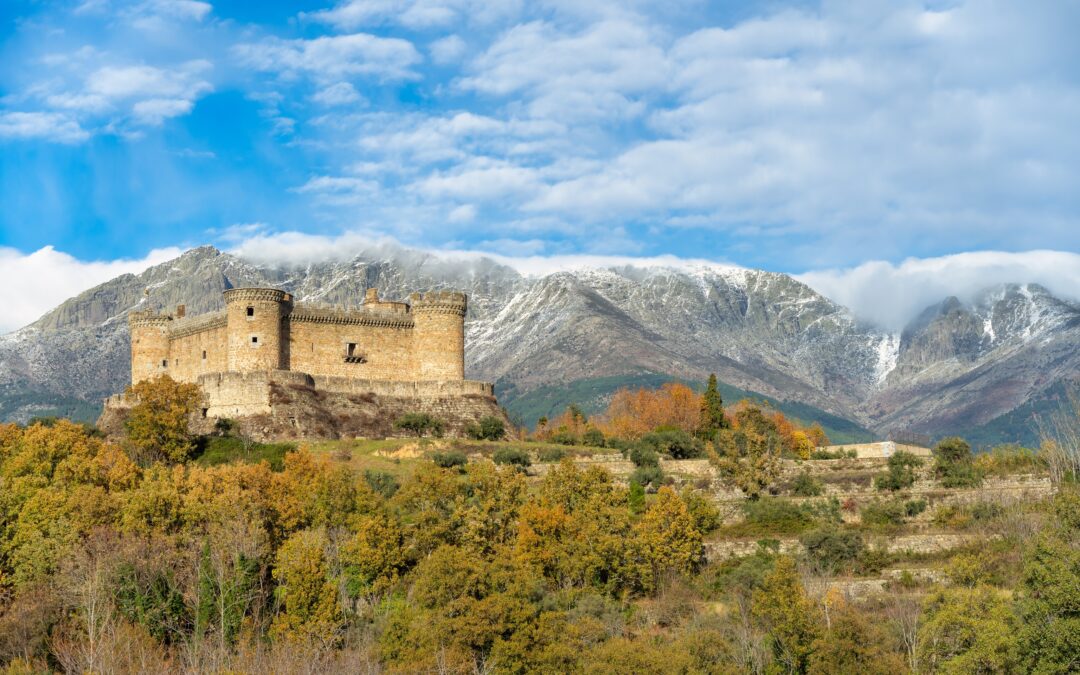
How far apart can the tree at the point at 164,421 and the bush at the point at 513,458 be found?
15.7 m

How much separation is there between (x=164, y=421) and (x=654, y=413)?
54844mm

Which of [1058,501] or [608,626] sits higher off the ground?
[1058,501]

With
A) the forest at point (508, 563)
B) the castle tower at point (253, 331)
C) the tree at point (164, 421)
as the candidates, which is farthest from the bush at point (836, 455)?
the tree at point (164, 421)

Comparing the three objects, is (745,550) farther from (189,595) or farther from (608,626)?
(189,595)

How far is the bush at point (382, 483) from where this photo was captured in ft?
208

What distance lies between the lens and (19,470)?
206 ft

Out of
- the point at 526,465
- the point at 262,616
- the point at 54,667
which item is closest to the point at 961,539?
the point at 526,465

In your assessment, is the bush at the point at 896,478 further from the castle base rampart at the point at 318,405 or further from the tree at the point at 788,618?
the castle base rampart at the point at 318,405

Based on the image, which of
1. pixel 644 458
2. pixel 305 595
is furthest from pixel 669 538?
pixel 644 458

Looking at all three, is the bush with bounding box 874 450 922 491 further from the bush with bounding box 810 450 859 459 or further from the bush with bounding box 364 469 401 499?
the bush with bounding box 364 469 401 499

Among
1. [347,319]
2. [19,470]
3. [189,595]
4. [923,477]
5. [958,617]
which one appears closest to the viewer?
[958,617]

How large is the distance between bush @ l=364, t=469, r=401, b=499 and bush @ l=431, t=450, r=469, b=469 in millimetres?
3745

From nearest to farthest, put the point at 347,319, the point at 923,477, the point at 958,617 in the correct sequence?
the point at 958,617 < the point at 923,477 < the point at 347,319

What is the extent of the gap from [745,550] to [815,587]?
20.4 ft
